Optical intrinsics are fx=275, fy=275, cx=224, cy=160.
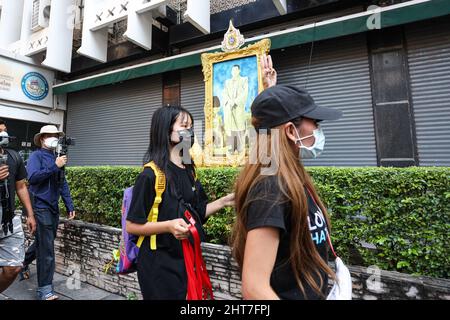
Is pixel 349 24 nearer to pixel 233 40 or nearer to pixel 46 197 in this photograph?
pixel 233 40

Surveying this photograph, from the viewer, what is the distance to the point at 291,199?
111 centimetres

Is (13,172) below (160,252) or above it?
above

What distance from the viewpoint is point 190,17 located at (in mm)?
5969

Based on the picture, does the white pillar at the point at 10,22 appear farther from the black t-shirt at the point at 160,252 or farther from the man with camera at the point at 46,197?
the black t-shirt at the point at 160,252

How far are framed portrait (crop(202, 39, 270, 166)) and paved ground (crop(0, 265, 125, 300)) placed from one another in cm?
318

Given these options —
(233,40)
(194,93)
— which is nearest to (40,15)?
(194,93)

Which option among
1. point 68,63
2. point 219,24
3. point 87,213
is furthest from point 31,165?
point 68,63

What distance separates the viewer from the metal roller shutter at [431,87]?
4.73 m

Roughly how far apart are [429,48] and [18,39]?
40.2 feet

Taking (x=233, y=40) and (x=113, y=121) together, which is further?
(x=113, y=121)

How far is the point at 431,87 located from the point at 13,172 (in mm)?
6535

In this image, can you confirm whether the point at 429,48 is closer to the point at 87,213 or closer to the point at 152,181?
the point at 152,181

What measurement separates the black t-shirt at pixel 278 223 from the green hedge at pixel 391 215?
1773 mm

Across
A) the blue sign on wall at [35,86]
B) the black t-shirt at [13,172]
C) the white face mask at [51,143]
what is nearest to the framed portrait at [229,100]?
the white face mask at [51,143]
